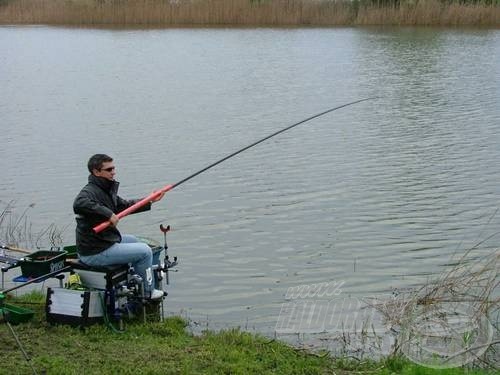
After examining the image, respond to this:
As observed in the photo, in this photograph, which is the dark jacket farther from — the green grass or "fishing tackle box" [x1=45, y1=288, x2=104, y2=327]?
the green grass

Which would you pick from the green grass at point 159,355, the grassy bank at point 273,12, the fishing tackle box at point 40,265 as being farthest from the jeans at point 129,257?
the grassy bank at point 273,12

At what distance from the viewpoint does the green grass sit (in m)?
4.68

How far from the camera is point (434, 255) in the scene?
819 cm

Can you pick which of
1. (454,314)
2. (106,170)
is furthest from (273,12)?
(106,170)

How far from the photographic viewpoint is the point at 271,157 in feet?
41.2

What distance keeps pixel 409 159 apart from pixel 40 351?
8545 millimetres

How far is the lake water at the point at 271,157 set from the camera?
314 inches

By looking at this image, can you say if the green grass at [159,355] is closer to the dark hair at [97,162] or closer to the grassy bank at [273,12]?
the dark hair at [97,162]

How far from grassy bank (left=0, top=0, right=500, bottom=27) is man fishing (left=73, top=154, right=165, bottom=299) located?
29.0 metres

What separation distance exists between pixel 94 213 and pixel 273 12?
29.7 m

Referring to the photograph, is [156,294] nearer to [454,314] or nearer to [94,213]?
[94,213]

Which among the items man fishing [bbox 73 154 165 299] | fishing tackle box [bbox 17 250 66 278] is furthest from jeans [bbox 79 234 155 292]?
fishing tackle box [bbox 17 250 66 278]

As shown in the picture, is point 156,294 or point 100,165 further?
point 156,294

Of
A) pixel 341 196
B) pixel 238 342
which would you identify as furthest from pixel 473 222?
pixel 238 342
